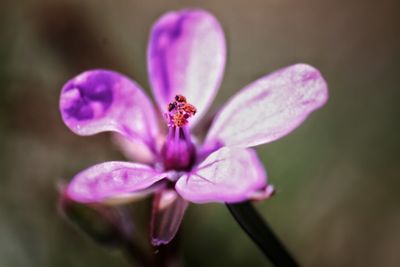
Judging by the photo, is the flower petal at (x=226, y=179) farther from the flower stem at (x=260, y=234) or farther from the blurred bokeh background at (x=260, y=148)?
the blurred bokeh background at (x=260, y=148)

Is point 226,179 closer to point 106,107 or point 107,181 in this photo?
point 107,181

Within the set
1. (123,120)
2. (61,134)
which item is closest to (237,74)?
(61,134)

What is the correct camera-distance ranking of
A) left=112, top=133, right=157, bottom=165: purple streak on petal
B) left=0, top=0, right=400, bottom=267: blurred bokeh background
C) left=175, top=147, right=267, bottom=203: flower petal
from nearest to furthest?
left=175, top=147, right=267, bottom=203: flower petal < left=112, top=133, right=157, bottom=165: purple streak on petal < left=0, top=0, right=400, bottom=267: blurred bokeh background

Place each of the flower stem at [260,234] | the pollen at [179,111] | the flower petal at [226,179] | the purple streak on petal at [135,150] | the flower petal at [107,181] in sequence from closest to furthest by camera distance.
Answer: the flower petal at [226,179]
the flower petal at [107,181]
the flower stem at [260,234]
the pollen at [179,111]
the purple streak on petal at [135,150]

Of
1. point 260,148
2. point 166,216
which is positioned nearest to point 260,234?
point 166,216

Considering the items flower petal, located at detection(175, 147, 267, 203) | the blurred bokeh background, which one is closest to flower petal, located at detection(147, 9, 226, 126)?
flower petal, located at detection(175, 147, 267, 203)

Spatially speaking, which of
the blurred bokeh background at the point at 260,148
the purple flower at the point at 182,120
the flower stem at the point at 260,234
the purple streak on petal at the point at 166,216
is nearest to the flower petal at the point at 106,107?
the purple flower at the point at 182,120

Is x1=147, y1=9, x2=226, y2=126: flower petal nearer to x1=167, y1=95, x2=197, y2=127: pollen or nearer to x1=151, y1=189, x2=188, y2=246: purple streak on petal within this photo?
x1=167, y1=95, x2=197, y2=127: pollen
